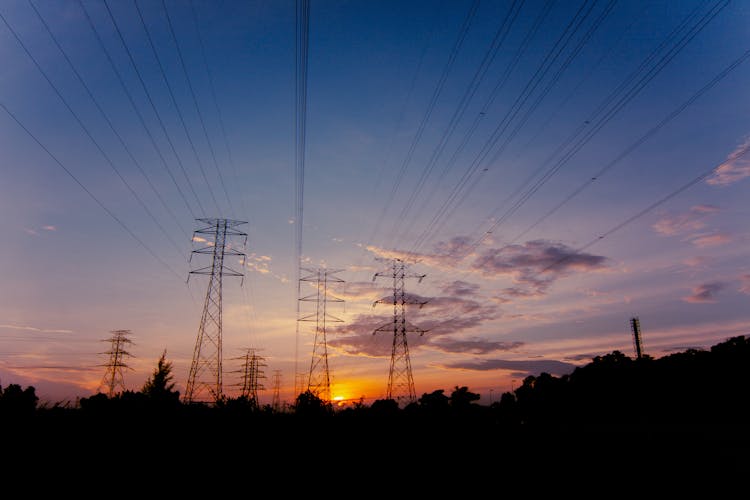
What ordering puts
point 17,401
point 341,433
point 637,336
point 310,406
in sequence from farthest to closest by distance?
point 637,336 → point 310,406 → point 341,433 → point 17,401

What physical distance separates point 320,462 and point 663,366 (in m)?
56.6

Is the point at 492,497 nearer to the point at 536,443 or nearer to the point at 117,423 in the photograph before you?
the point at 536,443

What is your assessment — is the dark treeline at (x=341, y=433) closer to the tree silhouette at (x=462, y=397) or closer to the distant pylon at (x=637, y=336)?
the tree silhouette at (x=462, y=397)

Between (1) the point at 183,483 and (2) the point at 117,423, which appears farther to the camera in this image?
(2) the point at 117,423

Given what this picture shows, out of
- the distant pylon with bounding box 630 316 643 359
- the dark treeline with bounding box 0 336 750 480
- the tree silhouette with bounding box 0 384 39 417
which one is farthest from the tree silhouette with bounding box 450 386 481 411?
the distant pylon with bounding box 630 316 643 359

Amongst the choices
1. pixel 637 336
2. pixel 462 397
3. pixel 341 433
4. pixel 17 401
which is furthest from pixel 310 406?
pixel 637 336

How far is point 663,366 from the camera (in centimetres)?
5603

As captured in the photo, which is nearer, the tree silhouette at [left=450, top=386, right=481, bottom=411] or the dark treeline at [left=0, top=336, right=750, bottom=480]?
the dark treeline at [left=0, top=336, right=750, bottom=480]

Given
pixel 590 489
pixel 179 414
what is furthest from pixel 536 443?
pixel 179 414

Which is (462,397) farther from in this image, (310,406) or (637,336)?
(637,336)

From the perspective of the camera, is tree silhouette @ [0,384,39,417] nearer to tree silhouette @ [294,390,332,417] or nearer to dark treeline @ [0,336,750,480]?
dark treeline @ [0,336,750,480]

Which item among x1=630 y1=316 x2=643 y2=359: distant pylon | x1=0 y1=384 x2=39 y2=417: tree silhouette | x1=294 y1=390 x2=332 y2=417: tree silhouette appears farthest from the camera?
x1=630 y1=316 x2=643 y2=359: distant pylon

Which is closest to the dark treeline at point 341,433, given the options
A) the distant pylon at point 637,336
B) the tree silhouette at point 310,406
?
the tree silhouette at point 310,406

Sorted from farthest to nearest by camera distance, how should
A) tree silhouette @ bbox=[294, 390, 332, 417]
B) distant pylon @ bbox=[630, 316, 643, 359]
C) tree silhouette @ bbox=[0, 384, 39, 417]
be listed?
1. distant pylon @ bbox=[630, 316, 643, 359]
2. tree silhouette @ bbox=[294, 390, 332, 417]
3. tree silhouette @ bbox=[0, 384, 39, 417]
